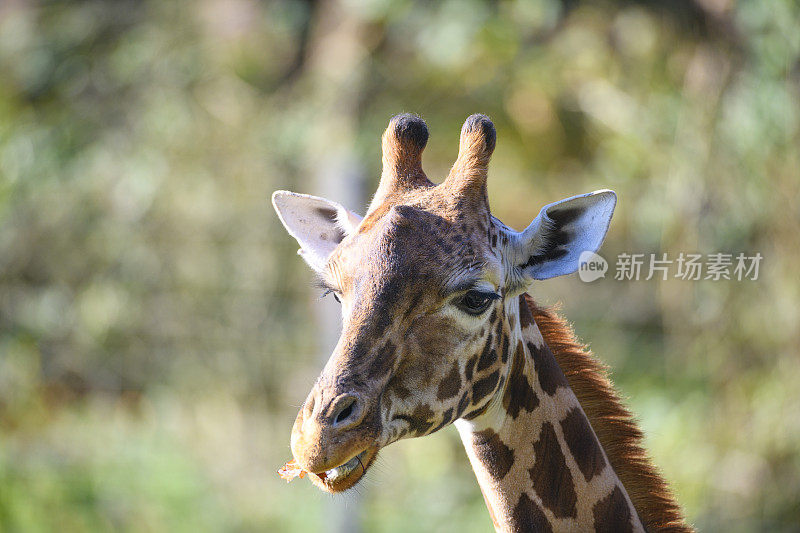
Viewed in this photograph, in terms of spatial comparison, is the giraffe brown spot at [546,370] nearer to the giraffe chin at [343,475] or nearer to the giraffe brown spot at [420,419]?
the giraffe brown spot at [420,419]

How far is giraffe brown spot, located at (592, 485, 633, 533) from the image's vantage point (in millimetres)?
2643

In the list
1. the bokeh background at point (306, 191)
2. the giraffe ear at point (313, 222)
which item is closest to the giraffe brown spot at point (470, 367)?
the giraffe ear at point (313, 222)

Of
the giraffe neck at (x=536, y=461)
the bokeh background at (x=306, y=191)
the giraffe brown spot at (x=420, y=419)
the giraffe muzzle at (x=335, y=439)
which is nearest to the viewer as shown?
the giraffe muzzle at (x=335, y=439)

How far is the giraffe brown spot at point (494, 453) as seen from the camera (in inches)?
104

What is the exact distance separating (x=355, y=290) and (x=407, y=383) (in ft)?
1.00

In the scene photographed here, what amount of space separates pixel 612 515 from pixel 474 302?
825mm

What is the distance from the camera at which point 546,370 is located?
2746mm

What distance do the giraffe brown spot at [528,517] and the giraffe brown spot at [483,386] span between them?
359 mm

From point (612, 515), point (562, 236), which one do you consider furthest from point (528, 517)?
point (562, 236)

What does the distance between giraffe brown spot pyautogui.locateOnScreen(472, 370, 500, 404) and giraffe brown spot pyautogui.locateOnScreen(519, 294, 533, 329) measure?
10.2 inches

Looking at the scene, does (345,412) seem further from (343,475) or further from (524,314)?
(524,314)

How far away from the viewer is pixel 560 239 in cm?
276

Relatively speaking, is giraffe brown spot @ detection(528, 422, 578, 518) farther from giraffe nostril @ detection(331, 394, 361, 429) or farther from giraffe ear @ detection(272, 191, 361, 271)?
giraffe ear @ detection(272, 191, 361, 271)

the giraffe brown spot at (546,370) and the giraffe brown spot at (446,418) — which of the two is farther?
the giraffe brown spot at (546,370)
